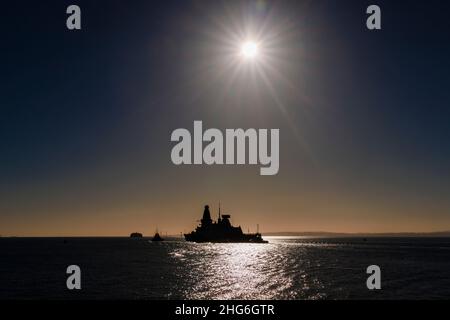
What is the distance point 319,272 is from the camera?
66.1 meters

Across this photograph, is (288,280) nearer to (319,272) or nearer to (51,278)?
(319,272)

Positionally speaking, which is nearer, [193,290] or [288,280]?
[193,290]

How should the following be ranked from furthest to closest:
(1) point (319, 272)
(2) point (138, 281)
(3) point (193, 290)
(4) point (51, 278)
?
(1) point (319, 272)
(4) point (51, 278)
(2) point (138, 281)
(3) point (193, 290)

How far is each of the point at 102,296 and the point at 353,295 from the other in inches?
999
